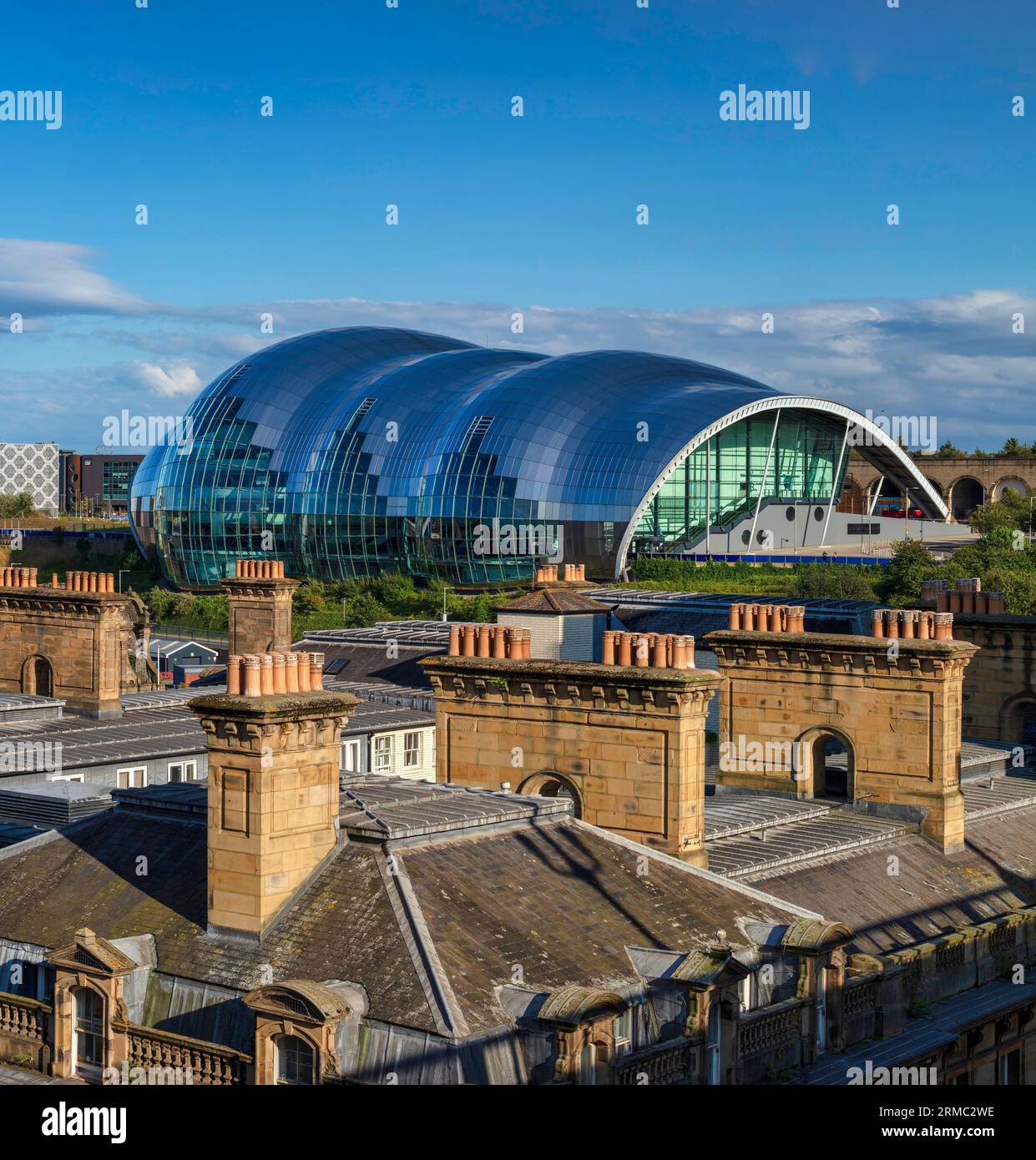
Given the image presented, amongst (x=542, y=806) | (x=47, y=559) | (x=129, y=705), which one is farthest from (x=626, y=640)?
(x=47, y=559)

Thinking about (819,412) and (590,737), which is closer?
(590,737)

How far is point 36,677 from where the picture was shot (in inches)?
1735

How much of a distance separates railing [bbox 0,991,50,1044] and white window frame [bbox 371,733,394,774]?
67.5 feet

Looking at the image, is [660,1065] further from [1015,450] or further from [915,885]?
[1015,450]

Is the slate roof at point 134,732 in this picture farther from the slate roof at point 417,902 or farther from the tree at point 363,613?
the tree at point 363,613

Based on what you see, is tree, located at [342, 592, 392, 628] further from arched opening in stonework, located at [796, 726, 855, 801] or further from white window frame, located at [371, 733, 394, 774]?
arched opening in stonework, located at [796, 726, 855, 801]

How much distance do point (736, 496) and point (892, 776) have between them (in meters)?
106

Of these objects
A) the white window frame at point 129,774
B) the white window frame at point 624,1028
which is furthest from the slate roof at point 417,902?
the white window frame at point 129,774

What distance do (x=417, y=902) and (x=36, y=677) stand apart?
26.5 meters

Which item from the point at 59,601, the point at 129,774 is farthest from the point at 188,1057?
the point at 59,601

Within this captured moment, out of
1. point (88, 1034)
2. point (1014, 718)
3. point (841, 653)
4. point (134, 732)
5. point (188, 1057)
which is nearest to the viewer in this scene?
point (188, 1057)

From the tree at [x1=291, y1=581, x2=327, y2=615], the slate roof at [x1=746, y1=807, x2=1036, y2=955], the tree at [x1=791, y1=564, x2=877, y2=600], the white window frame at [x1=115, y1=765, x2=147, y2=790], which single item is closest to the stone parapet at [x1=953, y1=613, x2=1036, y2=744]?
the slate roof at [x1=746, y1=807, x2=1036, y2=955]

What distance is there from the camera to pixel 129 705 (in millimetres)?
44031

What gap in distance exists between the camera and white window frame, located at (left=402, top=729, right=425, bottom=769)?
42.8 m
